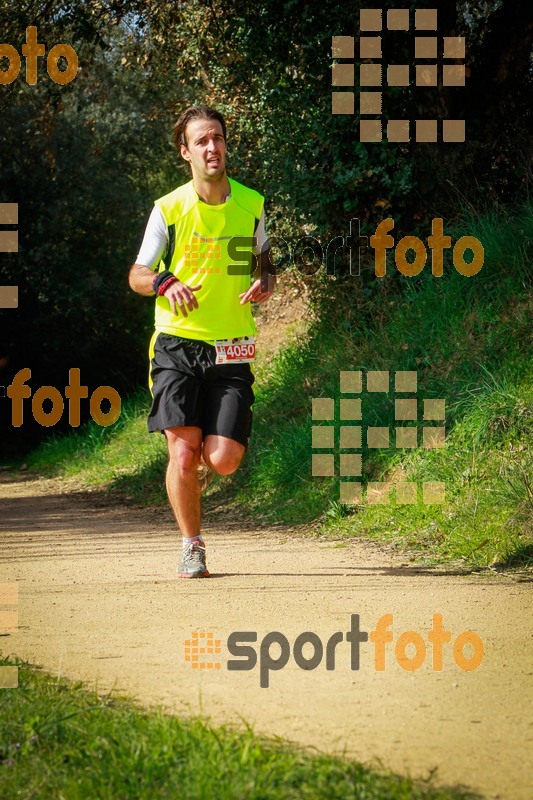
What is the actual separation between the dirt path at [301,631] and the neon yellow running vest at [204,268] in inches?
53.5

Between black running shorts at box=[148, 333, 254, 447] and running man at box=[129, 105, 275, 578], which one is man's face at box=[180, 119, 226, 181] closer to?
running man at box=[129, 105, 275, 578]

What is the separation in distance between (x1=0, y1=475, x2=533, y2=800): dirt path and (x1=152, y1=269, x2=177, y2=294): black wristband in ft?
5.11

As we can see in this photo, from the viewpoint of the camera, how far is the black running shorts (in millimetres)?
6133

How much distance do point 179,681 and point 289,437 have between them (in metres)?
6.06

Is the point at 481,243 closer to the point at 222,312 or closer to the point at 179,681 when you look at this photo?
the point at 222,312

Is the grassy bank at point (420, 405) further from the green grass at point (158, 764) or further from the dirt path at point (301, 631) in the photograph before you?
the green grass at point (158, 764)

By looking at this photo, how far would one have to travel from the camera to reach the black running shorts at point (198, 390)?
20.1ft

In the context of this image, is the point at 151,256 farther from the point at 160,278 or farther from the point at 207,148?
the point at 207,148

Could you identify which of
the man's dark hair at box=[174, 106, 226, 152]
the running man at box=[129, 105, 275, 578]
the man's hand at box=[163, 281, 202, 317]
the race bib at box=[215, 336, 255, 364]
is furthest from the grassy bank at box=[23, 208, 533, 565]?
the man's dark hair at box=[174, 106, 226, 152]

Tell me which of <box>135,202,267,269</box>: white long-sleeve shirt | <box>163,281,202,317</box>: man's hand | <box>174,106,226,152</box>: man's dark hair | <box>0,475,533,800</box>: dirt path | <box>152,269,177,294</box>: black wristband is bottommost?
<box>0,475,533,800</box>: dirt path

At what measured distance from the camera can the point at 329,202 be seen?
1102 cm

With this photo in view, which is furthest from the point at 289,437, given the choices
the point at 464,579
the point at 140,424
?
the point at 140,424

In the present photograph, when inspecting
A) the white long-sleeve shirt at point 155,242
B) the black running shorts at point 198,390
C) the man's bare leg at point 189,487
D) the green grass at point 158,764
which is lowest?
the green grass at point 158,764

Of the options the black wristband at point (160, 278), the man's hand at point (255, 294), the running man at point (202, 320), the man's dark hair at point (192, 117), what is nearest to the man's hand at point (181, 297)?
the black wristband at point (160, 278)
